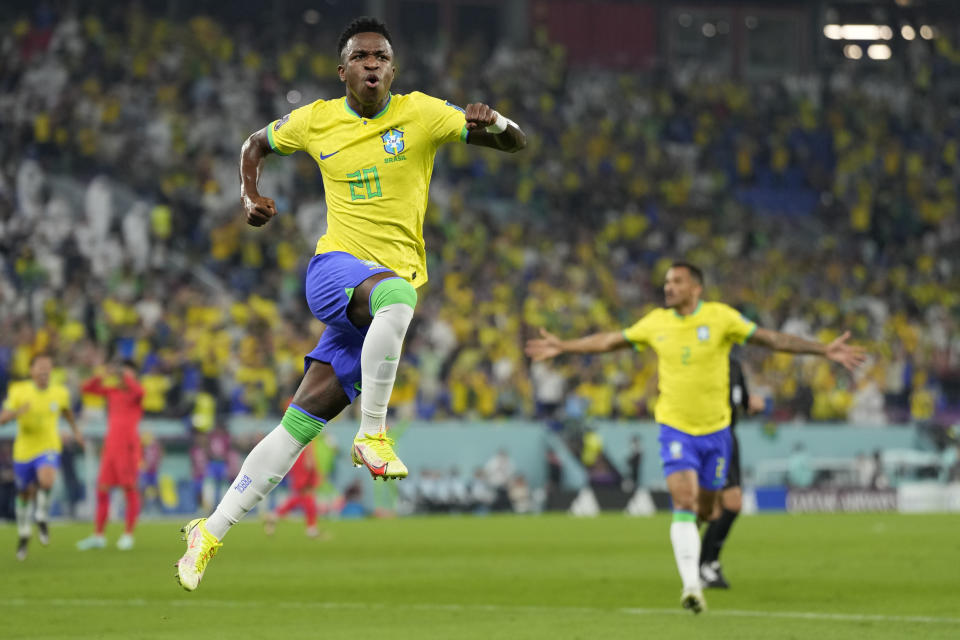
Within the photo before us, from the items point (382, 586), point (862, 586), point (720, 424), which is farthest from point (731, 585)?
point (382, 586)

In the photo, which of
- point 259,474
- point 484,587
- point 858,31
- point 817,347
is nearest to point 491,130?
point 259,474

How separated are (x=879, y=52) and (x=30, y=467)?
33638 mm

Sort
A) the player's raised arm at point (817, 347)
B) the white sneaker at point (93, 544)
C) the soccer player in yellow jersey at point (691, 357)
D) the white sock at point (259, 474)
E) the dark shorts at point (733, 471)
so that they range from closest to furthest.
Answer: the white sock at point (259, 474) → the player's raised arm at point (817, 347) → the soccer player in yellow jersey at point (691, 357) → the dark shorts at point (733, 471) → the white sneaker at point (93, 544)

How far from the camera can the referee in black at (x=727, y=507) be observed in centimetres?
1350

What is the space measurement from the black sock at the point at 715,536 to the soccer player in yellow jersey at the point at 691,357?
0.94 metres

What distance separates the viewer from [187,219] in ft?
94.2

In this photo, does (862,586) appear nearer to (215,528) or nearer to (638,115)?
(215,528)

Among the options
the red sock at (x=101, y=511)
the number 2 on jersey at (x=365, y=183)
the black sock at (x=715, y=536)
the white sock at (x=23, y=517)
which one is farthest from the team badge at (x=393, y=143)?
the red sock at (x=101, y=511)

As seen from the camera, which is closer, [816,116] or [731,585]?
[731,585]

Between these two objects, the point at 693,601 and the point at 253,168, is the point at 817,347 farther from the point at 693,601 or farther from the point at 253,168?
the point at 253,168

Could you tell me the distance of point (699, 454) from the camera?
40.2 feet

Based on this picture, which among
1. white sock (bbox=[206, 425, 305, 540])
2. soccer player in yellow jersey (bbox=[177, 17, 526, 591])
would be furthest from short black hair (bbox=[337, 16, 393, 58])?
white sock (bbox=[206, 425, 305, 540])

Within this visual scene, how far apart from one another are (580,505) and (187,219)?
9589 millimetres

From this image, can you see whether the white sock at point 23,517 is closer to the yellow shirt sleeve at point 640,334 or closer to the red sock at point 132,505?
the red sock at point 132,505
